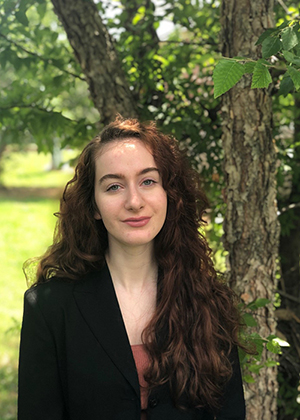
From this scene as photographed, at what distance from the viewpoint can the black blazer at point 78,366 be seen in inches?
73.4

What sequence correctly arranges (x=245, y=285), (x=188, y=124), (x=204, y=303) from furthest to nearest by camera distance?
(x=188, y=124)
(x=245, y=285)
(x=204, y=303)

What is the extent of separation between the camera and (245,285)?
254 centimetres

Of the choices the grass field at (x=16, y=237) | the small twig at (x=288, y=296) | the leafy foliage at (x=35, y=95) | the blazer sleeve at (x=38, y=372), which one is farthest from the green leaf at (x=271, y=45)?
the grass field at (x=16, y=237)

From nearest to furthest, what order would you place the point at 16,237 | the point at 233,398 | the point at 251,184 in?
1. the point at 233,398
2. the point at 251,184
3. the point at 16,237

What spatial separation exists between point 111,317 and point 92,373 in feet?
0.69

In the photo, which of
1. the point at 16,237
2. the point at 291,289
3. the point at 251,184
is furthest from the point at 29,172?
the point at 251,184

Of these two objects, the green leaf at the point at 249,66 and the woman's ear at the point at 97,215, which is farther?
the woman's ear at the point at 97,215

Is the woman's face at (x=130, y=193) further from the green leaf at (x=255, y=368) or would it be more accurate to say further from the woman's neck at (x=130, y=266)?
the green leaf at (x=255, y=368)

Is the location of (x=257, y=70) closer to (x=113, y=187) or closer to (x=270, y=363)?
(x=113, y=187)

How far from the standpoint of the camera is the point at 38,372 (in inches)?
74.2

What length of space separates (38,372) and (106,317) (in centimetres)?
32

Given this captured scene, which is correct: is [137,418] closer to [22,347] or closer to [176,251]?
[22,347]

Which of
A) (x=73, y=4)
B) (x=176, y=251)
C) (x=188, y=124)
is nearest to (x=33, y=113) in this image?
(x=73, y=4)

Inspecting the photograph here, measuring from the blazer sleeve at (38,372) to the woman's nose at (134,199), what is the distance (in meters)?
0.51
